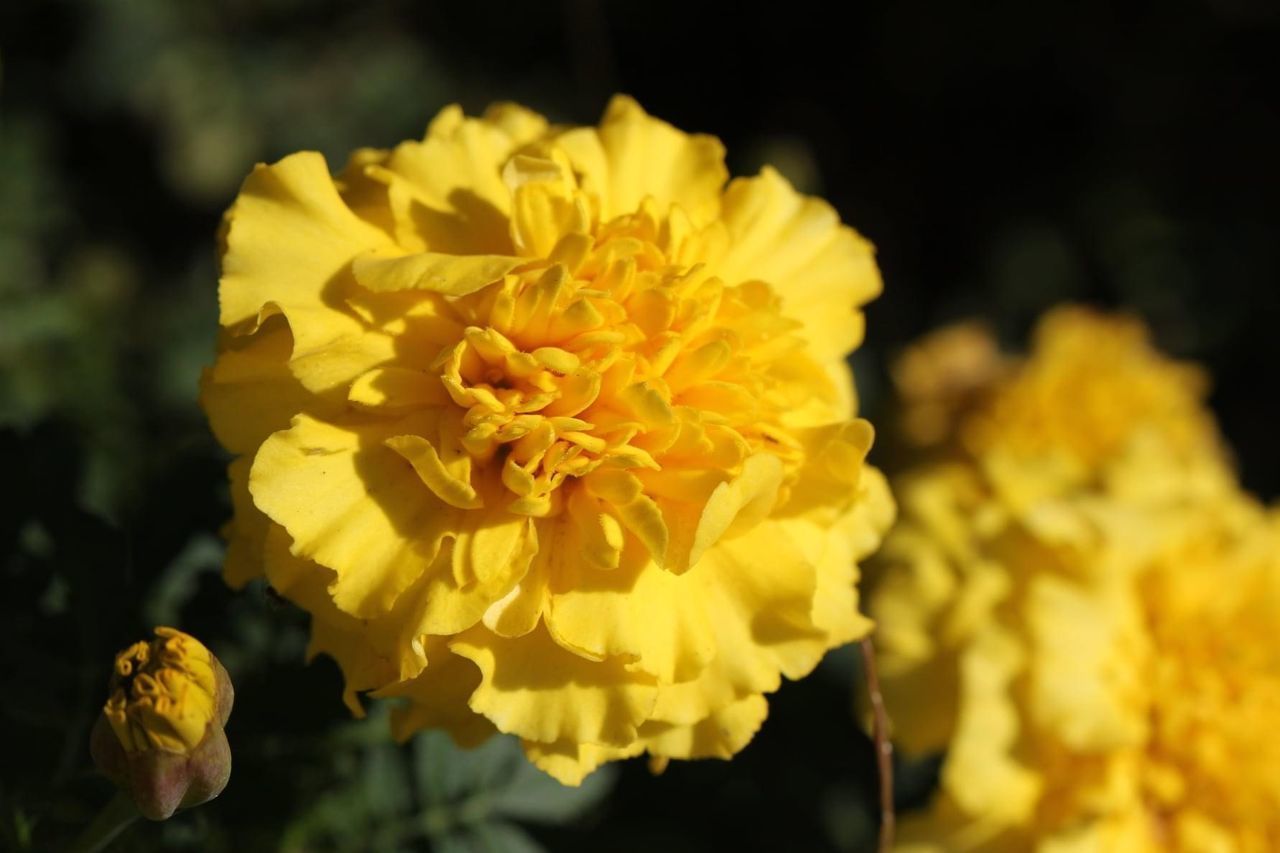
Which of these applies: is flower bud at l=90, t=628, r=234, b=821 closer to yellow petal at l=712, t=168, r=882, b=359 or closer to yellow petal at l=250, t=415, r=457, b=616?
yellow petal at l=250, t=415, r=457, b=616

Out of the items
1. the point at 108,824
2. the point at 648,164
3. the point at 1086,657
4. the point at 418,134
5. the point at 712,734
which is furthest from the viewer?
the point at 418,134

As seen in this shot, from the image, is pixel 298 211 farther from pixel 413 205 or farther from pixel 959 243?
pixel 959 243

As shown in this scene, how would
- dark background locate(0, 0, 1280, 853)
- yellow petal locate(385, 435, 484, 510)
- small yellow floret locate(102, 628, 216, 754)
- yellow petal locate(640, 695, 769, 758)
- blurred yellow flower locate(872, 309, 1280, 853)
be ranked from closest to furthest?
small yellow floret locate(102, 628, 216, 754)
yellow petal locate(385, 435, 484, 510)
yellow petal locate(640, 695, 769, 758)
dark background locate(0, 0, 1280, 853)
blurred yellow flower locate(872, 309, 1280, 853)

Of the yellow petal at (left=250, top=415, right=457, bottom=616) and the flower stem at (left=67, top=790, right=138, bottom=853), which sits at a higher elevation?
the yellow petal at (left=250, top=415, right=457, bottom=616)

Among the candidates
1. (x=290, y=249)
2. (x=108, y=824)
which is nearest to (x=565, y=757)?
(x=108, y=824)

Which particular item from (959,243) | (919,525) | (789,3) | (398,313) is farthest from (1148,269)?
(398,313)

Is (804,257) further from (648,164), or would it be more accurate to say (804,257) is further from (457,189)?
(457,189)

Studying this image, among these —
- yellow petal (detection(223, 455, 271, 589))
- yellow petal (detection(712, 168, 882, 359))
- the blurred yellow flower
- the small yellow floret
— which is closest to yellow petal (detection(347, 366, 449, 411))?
yellow petal (detection(223, 455, 271, 589))

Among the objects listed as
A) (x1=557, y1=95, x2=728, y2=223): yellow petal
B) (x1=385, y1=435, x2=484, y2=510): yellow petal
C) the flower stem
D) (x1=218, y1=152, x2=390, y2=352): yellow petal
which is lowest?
the flower stem
